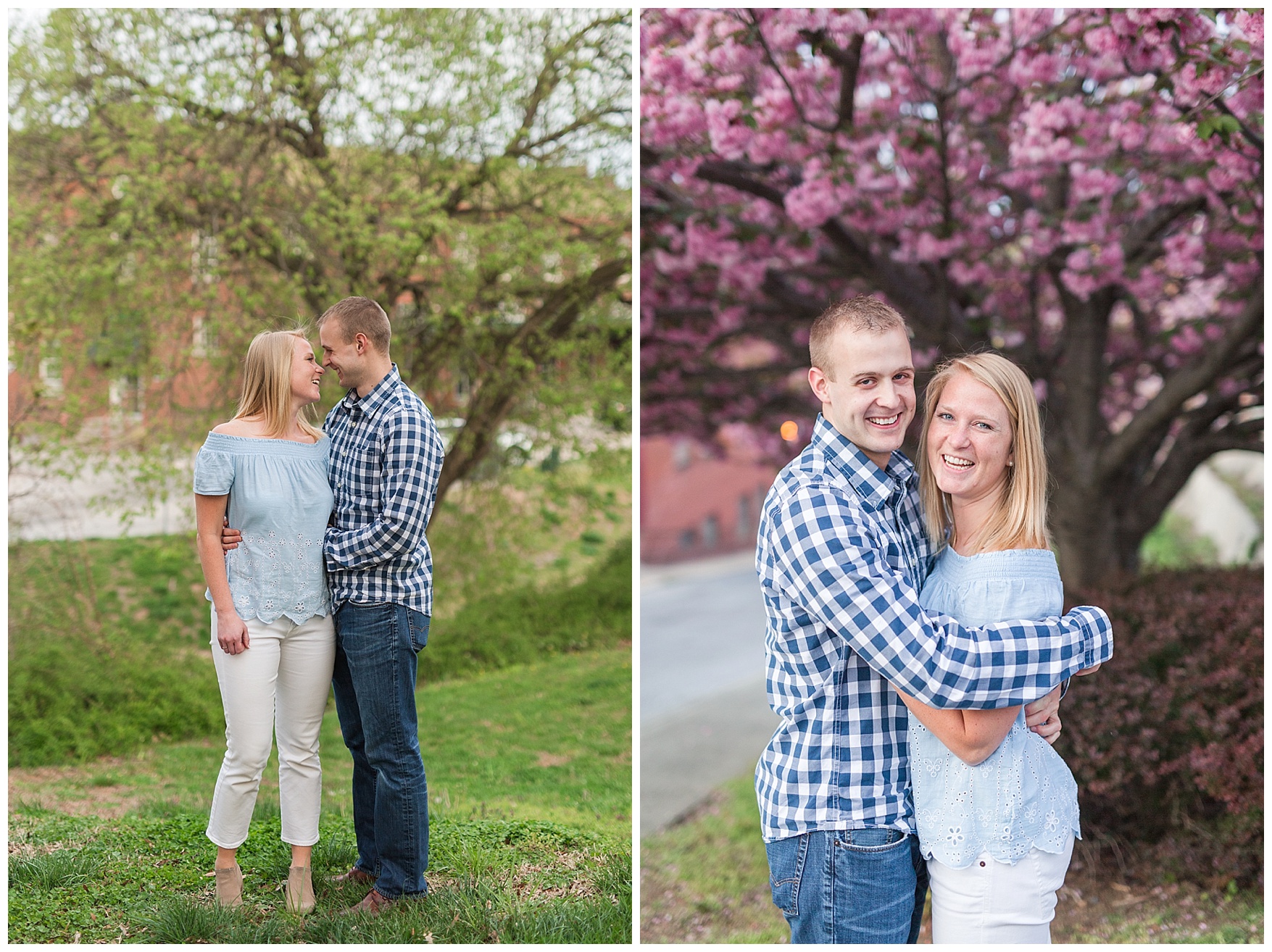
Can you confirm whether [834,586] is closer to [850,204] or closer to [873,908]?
[873,908]

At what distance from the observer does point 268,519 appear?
2.12 metres

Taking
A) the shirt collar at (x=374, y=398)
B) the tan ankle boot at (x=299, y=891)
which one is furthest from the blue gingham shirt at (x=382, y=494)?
the tan ankle boot at (x=299, y=891)

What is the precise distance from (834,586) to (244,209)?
415 cm

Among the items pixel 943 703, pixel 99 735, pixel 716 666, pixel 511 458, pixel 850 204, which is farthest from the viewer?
pixel 716 666

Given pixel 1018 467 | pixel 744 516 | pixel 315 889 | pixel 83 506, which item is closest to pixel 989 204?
pixel 1018 467

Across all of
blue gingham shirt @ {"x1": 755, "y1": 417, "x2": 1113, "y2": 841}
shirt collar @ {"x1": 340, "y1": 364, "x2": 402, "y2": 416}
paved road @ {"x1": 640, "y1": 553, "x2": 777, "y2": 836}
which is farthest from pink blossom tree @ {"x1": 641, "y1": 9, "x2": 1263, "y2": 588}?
paved road @ {"x1": 640, "y1": 553, "x2": 777, "y2": 836}

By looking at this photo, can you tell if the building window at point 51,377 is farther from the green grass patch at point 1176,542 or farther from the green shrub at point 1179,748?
the green grass patch at point 1176,542

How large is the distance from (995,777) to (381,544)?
1.33 metres

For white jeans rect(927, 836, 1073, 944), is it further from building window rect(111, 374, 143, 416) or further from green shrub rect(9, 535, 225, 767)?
building window rect(111, 374, 143, 416)

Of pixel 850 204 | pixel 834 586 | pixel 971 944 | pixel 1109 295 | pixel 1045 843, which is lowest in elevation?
pixel 971 944

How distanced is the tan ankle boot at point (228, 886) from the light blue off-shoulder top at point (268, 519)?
658 millimetres

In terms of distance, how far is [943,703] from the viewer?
1404mm

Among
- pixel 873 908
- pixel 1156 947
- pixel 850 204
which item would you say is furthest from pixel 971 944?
pixel 850 204

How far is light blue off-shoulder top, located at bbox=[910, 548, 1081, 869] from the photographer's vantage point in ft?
4.89
